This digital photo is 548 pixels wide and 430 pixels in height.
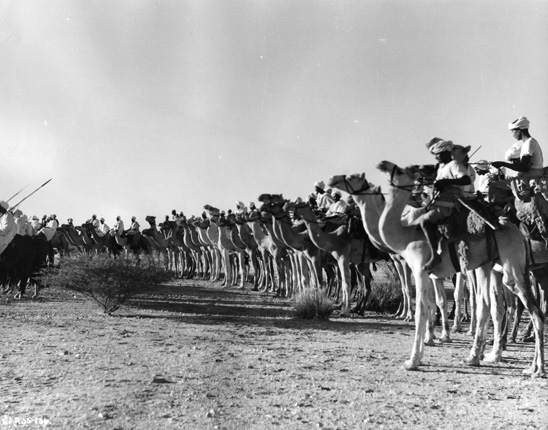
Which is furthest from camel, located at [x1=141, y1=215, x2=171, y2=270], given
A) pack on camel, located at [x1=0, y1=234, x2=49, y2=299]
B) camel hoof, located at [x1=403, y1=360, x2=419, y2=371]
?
camel hoof, located at [x1=403, y1=360, x2=419, y2=371]

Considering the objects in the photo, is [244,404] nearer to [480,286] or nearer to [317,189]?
[480,286]

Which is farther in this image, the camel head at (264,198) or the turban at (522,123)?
the camel head at (264,198)

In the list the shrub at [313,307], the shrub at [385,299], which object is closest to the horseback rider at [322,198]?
the shrub at [385,299]

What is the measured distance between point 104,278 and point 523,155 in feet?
32.8

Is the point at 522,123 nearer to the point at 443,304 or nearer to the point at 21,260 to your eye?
the point at 443,304

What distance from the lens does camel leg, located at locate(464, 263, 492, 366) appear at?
859 centimetres

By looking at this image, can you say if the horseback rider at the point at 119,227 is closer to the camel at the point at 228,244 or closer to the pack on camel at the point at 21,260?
the camel at the point at 228,244

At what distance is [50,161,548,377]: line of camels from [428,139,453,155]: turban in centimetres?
81

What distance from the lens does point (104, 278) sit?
14078 millimetres

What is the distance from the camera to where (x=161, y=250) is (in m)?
36.8

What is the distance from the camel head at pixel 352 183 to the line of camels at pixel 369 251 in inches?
0.6

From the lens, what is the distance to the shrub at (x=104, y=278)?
14.1 m

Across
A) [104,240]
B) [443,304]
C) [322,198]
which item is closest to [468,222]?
[443,304]

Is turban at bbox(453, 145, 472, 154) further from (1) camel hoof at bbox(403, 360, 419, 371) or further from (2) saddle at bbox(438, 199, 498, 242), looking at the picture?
(1) camel hoof at bbox(403, 360, 419, 371)
